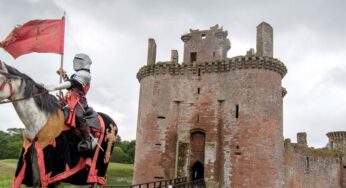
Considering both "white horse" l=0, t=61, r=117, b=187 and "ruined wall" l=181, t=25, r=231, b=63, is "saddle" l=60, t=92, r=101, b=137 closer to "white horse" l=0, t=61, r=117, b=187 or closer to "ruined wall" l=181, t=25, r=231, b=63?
"white horse" l=0, t=61, r=117, b=187

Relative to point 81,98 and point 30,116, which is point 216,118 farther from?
point 30,116

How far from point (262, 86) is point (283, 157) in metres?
4.24

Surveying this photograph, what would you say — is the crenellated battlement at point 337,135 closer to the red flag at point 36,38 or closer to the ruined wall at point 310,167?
the ruined wall at point 310,167

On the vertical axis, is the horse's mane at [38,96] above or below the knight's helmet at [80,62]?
below

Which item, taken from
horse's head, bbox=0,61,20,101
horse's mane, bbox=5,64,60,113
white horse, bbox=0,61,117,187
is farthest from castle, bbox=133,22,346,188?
horse's head, bbox=0,61,20,101

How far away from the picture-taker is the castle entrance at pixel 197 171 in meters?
24.5

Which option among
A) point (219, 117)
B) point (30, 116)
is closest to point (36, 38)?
point (30, 116)

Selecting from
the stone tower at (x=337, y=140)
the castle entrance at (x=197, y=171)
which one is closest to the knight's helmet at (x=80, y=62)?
the castle entrance at (x=197, y=171)

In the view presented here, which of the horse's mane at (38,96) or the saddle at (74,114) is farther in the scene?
the saddle at (74,114)

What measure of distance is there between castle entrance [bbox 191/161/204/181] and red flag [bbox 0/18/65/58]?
19.2 metres

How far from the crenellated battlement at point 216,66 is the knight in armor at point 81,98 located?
60.0 feet

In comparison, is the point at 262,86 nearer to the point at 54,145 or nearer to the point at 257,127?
the point at 257,127

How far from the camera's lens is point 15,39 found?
19.0 feet

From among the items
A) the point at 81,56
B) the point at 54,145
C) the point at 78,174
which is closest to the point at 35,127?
the point at 54,145
